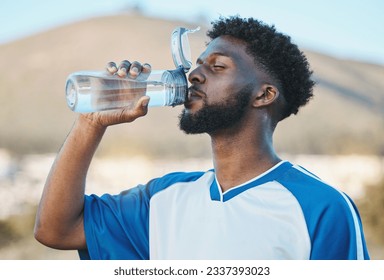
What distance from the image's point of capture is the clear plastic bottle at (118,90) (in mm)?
1196

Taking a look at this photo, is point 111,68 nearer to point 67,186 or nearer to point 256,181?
point 67,186

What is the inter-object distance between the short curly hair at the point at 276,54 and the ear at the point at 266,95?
1.7 inches

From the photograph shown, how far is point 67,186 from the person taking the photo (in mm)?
1354

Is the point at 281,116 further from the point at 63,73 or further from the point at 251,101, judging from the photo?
the point at 63,73

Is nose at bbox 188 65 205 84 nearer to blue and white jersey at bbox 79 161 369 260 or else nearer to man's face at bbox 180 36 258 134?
man's face at bbox 180 36 258 134

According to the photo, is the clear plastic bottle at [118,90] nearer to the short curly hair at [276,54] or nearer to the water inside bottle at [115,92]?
the water inside bottle at [115,92]

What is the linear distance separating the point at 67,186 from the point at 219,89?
0.38m

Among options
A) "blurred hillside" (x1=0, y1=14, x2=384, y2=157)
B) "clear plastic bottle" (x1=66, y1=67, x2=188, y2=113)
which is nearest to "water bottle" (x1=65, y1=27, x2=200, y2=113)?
"clear plastic bottle" (x1=66, y1=67, x2=188, y2=113)

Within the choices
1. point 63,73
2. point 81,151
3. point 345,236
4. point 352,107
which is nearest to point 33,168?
point 63,73

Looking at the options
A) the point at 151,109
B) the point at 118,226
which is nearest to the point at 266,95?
the point at 118,226

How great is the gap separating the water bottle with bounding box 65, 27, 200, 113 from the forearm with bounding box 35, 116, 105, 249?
113 mm

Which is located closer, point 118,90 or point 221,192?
point 118,90

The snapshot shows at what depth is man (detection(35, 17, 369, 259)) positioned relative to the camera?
125 cm

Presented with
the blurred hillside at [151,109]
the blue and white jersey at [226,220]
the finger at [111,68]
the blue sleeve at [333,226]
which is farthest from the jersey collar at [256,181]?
the blurred hillside at [151,109]
